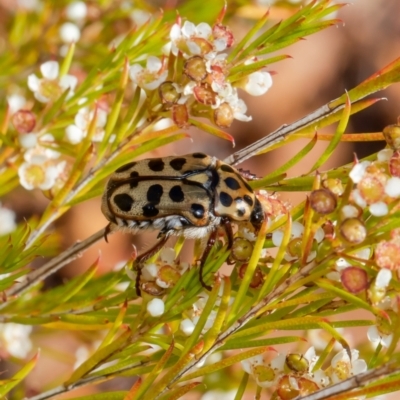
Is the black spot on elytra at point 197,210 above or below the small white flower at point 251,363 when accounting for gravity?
above

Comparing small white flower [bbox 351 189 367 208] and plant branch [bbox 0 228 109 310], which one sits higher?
plant branch [bbox 0 228 109 310]

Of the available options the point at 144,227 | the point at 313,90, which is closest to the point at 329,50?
the point at 313,90

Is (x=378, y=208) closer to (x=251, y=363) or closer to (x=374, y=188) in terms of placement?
(x=374, y=188)

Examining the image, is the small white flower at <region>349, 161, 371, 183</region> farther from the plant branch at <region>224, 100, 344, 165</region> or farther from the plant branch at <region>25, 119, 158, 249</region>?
the plant branch at <region>25, 119, 158, 249</region>

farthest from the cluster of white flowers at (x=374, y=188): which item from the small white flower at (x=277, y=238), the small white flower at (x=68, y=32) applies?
the small white flower at (x=68, y=32)

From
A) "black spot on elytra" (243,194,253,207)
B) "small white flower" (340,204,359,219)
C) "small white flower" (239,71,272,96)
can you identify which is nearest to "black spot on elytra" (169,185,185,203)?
"black spot on elytra" (243,194,253,207)

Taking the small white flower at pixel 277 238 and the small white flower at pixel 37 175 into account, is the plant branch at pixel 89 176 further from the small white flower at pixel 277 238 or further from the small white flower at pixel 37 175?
the small white flower at pixel 277 238
